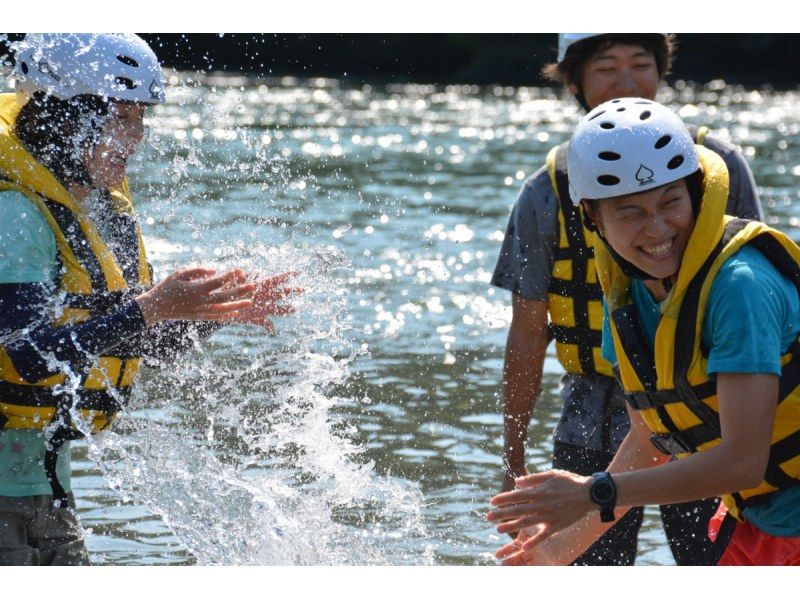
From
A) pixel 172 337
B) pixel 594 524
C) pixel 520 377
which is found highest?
pixel 172 337

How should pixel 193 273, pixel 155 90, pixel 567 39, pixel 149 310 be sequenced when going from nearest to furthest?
1. pixel 149 310
2. pixel 193 273
3. pixel 155 90
4. pixel 567 39

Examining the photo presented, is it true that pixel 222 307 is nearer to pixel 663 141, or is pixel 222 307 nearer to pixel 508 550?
pixel 508 550

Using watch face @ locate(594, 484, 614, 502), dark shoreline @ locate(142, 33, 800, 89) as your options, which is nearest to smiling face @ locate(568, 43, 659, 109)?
watch face @ locate(594, 484, 614, 502)

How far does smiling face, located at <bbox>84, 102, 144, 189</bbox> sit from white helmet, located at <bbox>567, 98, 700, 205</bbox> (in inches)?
60.4

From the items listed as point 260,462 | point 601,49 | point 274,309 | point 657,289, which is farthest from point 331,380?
point 657,289

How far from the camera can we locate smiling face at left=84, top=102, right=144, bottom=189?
4.35 metres

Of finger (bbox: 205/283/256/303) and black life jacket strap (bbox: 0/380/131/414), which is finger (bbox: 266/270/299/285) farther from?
black life jacket strap (bbox: 0/380/131/414)

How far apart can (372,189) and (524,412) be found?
14.2 metres

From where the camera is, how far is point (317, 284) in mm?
5879

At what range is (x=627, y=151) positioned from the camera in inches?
143

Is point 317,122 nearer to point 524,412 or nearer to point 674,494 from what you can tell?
point 524,412

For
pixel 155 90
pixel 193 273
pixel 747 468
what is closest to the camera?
pixel 747 468

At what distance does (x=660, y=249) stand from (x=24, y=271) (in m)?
1.97
